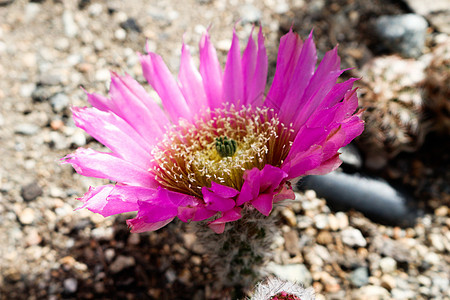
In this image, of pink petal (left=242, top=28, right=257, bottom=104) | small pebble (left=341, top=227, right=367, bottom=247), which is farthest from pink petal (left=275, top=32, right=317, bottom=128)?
small pebble (left=341, top=227, right=367, bottom=247)

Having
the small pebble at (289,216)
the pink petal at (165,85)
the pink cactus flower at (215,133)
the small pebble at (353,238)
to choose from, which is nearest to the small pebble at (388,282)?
the small pebble at (353,238)

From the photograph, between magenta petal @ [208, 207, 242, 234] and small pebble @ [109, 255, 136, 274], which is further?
small pebble @ [109, 255, 136, 274]

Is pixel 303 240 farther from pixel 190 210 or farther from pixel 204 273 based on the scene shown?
pixel 190 210

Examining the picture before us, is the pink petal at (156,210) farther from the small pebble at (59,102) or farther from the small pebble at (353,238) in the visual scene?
the small pebble at (59,102)

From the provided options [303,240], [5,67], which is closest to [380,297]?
[303,240]

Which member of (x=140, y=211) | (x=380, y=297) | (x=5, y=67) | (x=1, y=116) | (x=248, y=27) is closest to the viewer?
(x=140, y=211)

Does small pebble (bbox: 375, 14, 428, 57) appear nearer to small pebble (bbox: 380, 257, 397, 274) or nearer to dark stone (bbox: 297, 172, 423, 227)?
dark stone (bbox: 297, 172, 423, 227)
